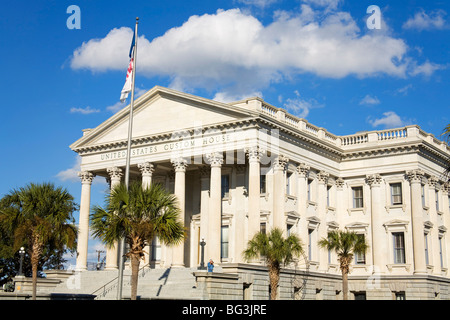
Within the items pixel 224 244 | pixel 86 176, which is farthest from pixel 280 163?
pixel 86 176

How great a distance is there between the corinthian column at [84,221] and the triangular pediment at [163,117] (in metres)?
2.58

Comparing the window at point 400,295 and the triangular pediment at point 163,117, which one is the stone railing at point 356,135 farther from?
the window at point 400,295

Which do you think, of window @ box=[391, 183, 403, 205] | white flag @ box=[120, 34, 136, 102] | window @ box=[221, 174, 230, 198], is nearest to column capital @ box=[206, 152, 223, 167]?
window @ box=[221, 174, 230, 198]

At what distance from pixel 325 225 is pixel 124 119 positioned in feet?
57.4

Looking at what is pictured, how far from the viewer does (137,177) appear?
51.5 metres

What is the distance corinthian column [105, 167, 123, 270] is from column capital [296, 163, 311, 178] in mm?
13533

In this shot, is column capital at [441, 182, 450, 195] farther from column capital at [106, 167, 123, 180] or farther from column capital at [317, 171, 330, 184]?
column capital at [106, 167, 123, 180]

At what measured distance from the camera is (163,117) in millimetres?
46125

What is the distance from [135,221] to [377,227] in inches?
1012

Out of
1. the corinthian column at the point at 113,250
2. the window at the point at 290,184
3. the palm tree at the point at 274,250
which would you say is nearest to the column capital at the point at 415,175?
the window at the point at 290,184

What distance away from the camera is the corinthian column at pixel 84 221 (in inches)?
1866

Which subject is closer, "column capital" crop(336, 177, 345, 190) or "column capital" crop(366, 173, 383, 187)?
"column capital" crop(366, 173, 383, 187)

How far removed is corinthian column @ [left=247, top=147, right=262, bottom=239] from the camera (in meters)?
39.9

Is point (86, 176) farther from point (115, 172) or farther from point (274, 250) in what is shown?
point (274, 250)
